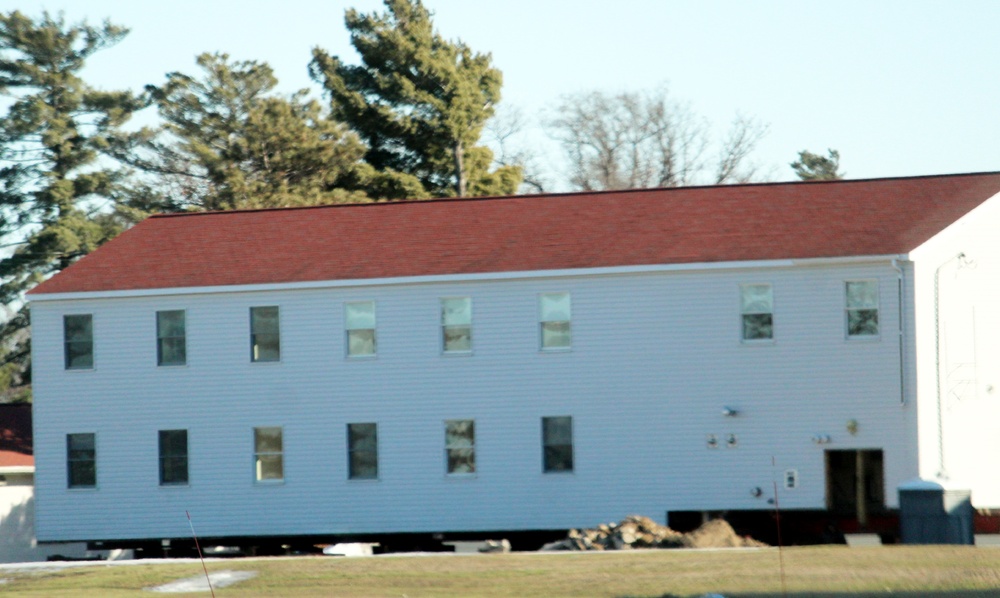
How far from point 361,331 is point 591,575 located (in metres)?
14.0

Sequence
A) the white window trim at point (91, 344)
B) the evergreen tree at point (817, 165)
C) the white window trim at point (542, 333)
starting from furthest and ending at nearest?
the evergreen tree at point (817, 165) < the white window trim at point (91, 344) < the white window trim at point (542, 333)

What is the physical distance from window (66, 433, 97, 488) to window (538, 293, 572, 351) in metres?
11.5

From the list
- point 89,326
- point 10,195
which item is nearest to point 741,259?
point 89,326

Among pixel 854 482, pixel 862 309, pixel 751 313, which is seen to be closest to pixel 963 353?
pixel 862 309

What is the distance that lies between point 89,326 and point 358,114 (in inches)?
1036

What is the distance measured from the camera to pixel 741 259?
32.7m

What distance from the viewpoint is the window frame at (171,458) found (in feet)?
116

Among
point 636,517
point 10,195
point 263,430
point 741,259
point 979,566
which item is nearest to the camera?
point 979,566

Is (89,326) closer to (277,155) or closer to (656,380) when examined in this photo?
(656,380)

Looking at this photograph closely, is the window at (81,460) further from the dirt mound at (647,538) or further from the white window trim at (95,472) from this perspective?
the dirt mound at (647,538)

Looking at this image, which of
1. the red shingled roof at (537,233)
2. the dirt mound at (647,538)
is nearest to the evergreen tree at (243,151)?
the red shingled roof at (537,233)

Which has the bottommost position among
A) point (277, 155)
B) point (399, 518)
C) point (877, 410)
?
point (399, 518)

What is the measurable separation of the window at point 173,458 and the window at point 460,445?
21.6 feet

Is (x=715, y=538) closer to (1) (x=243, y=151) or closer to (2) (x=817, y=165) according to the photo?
(1) (x=243, y=151)
